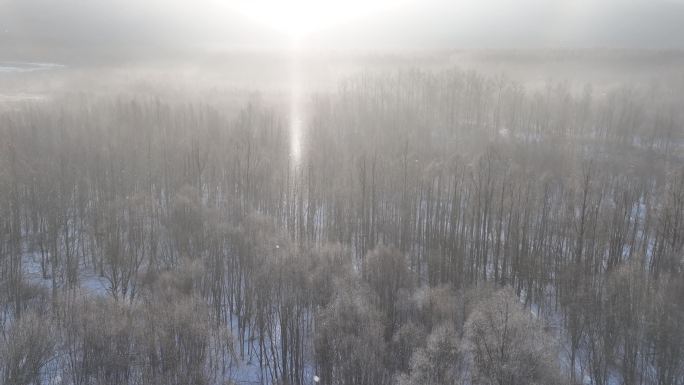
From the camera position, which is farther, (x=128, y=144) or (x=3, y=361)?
(x=128, y=144)

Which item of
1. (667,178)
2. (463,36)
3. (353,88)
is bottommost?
(667,178)

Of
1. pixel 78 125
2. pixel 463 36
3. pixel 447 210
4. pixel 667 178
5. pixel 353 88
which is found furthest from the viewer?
pixel 463 36

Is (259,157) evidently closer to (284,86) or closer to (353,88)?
(353,88)

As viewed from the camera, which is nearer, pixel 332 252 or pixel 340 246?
pixel 332 252

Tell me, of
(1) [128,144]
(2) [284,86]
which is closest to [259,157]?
(1) [128,144]

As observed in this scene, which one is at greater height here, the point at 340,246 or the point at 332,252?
the point at 332,252

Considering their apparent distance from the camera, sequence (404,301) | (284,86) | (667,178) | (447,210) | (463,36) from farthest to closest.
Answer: (463,36)
(284,86)
(667,178)
(447,210)
(404,301)

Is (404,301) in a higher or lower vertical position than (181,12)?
lower
